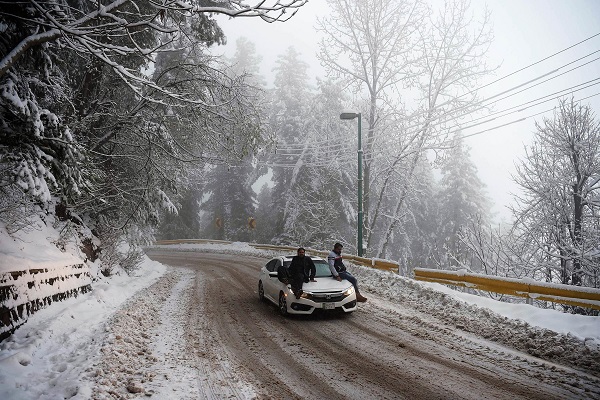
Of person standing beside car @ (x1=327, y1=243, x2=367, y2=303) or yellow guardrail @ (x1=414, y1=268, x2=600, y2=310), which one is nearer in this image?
yellow guardrail @ (x1=414, y1=268, x2=600, y2=310)

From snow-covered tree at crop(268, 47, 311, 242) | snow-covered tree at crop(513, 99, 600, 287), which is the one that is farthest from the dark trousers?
snow-covered tree at crop(268, 47, 311, 242)

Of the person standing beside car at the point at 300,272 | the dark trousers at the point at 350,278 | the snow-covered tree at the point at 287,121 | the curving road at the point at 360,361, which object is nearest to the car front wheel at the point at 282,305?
the curving road at the point at 360,361

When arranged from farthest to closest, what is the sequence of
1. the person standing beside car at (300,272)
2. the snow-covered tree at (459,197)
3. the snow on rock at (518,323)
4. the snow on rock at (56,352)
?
the snow-covered tree at (459,197) → the person standing beside car at (300,272) → the snow on rock at (518,323) → the snow on rock at (56,352)

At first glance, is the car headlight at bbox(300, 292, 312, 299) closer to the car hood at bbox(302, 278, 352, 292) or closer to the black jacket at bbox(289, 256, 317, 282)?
the car hood at bbox(302, 278, 352, 292)

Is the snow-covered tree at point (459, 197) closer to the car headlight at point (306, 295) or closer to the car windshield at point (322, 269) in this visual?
the car windshield at point (322, 269)

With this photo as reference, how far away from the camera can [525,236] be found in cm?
1725

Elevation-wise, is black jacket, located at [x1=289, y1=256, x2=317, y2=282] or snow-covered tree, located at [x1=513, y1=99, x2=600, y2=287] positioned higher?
snow-covered tree, located at [x1=513, y1=99, x2=600, y2=287]

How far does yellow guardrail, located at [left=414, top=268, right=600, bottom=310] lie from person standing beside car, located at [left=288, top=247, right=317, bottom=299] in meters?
4.42

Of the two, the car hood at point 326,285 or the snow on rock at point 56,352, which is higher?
the car hood at point 326,285

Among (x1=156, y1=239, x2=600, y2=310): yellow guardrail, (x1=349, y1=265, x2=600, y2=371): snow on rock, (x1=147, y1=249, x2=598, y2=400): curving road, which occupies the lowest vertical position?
(x1=147, y1=249, x2=598, y2=400): curving road

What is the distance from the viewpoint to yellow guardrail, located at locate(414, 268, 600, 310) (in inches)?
258

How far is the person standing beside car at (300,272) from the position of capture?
28.9ft

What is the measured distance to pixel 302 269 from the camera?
9211 mm

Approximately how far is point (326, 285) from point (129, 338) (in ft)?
15.0
